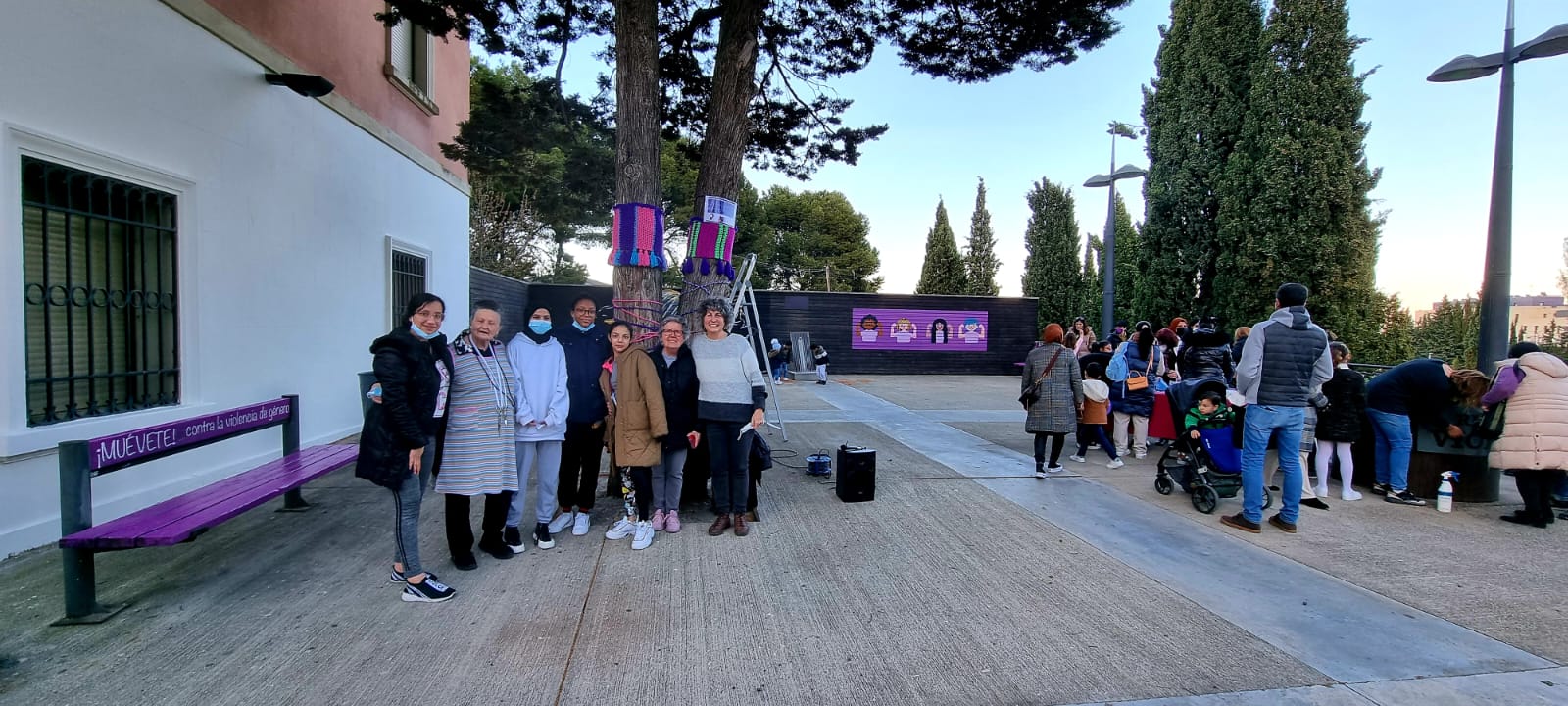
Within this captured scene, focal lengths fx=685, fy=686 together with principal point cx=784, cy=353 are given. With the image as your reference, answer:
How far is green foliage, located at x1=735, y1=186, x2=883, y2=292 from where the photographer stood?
5166 cm

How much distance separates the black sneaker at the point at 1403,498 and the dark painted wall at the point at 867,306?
14840 millimetres

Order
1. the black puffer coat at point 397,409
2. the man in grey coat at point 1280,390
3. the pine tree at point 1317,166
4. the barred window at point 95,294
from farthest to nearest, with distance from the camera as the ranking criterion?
the pine tree at point 1317,166 → the man in grey coat at point 1280,390 → the barred window at point 95,294 → the black puffer coat at point 397,409

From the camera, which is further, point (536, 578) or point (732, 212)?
point (732, 212)

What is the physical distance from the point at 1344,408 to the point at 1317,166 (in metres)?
10.9

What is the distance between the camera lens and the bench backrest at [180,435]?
138 inches

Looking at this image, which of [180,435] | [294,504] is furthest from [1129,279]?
[180,435]

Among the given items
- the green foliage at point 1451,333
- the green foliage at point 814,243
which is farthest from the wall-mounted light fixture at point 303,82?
the green foliage at point 814,243

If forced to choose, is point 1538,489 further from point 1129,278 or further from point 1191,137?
point 1129,278

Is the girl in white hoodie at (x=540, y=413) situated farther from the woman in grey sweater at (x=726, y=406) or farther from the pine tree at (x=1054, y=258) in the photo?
the pine tree at (x=1054, y=258)

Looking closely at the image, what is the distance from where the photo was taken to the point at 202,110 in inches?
223

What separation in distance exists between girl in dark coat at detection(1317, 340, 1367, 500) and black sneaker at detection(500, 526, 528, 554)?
6879 mm

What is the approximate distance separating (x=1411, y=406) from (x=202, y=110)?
10.8m

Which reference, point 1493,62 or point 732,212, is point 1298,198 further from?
point 732,212

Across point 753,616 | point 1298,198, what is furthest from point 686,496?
point 1298,198
